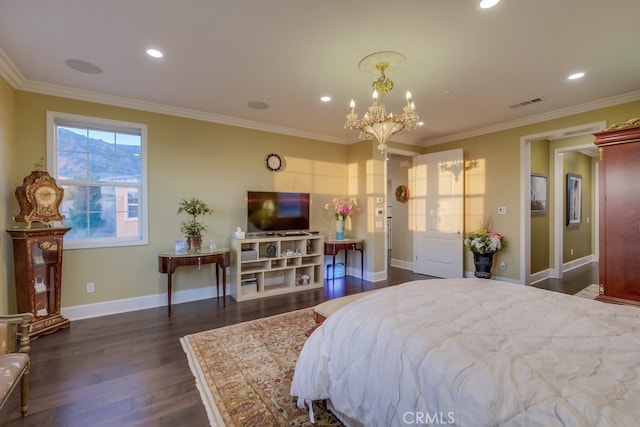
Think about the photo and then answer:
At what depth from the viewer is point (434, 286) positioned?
208cm

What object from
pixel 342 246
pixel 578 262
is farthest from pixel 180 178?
pixel 578 262

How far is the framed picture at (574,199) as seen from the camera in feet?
18.8

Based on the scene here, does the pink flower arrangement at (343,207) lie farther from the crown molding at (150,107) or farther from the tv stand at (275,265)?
the crown molding at (150,107)

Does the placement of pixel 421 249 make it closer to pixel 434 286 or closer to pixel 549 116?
pixel 549 116

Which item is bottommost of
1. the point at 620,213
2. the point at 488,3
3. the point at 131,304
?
the point at 131,304

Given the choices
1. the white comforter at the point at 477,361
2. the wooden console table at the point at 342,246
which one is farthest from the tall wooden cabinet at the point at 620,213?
the wooden console table at the point at 342,246

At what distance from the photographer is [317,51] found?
2504 mm

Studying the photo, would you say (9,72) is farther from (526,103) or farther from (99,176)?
(526,103)

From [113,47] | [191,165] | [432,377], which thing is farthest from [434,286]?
[191,165]

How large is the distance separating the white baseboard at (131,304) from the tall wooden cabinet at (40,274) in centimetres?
24

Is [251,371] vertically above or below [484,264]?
below

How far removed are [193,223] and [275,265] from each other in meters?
1.36

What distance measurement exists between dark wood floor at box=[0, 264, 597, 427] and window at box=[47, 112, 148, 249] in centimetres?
104

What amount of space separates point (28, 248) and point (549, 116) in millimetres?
6484
